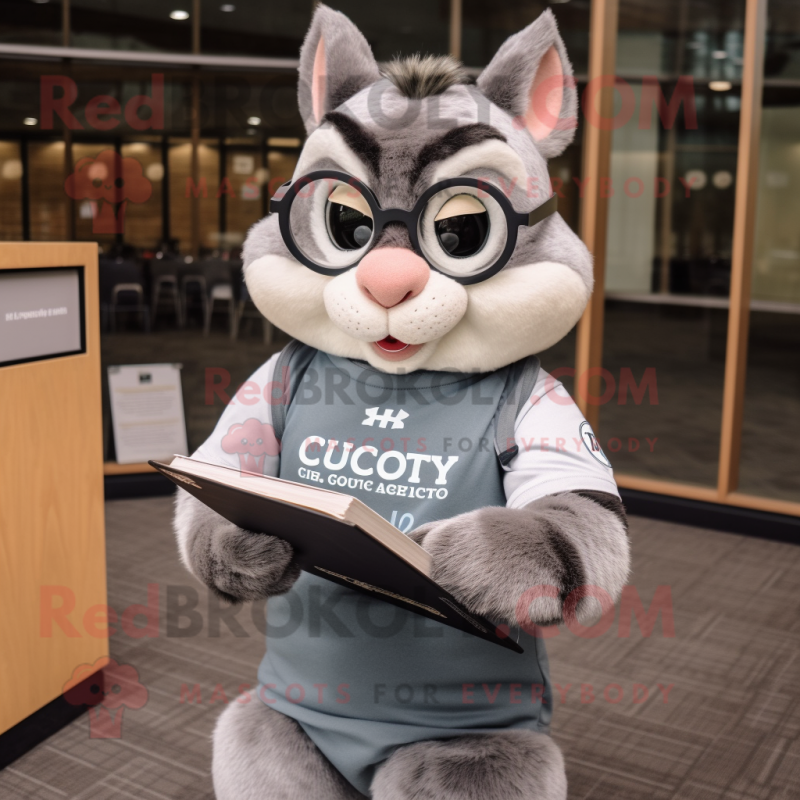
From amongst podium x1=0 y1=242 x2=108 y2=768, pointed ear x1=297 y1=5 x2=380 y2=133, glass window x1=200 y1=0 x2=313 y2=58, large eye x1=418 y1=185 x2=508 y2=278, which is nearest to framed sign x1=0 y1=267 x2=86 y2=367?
podium x1=0 y1=242 x2=108 y2=768

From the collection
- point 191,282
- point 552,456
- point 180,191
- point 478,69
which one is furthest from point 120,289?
point 552,456

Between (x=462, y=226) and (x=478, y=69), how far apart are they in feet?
11.2

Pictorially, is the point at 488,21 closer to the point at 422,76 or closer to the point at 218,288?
the point at 218,288

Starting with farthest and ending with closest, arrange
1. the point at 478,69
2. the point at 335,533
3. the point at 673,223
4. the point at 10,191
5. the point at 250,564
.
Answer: the point at 673,223, the point at 10,191, the point at 478,69, the point at 250,564, the point at 335,533

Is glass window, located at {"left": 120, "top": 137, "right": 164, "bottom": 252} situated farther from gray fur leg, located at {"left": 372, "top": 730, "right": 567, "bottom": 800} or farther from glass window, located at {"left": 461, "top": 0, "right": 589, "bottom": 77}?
gray fur leg, located at {"left": 372, "top": 730, "right": 567, "bottom": 800}

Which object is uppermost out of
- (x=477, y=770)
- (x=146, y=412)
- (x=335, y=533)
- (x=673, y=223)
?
(x=673, y=223)

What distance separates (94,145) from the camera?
4.94 metres

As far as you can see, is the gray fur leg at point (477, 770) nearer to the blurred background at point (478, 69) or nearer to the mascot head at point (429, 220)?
the mascot head at point (429, 220)

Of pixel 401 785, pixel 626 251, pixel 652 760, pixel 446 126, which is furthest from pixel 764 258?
pixel 401 785

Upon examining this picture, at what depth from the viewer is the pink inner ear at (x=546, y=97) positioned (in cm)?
158

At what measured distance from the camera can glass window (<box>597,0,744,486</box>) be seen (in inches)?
182

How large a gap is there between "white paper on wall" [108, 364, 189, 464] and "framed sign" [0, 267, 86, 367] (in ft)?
7.85

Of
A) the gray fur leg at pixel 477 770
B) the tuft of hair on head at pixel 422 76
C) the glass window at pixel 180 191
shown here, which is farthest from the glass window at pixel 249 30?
the gray fur leg at pixel 477 770

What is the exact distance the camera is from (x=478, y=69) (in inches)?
179
